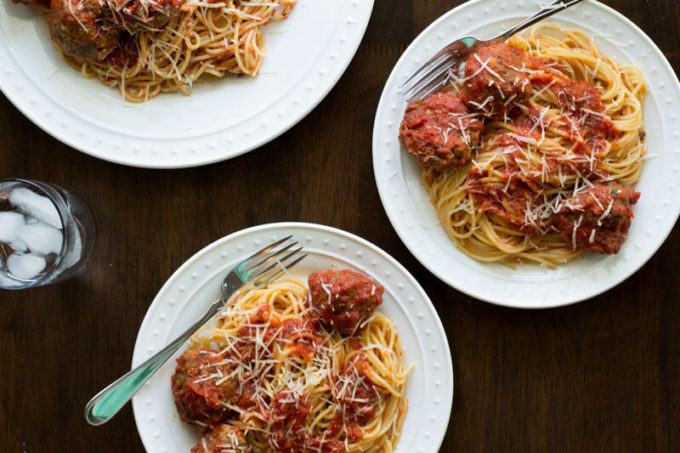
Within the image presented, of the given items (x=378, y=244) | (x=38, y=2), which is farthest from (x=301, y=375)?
(x=38, y=2)

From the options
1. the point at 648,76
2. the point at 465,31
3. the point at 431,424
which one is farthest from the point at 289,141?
the point at 648,76

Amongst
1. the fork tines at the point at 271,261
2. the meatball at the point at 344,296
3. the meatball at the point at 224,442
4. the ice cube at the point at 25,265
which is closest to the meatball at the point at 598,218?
the meatball at the point at 344,296

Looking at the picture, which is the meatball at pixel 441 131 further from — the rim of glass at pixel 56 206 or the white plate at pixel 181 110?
the rim of glass at pixel 56 206

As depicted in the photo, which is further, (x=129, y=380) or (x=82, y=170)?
(x=82, y=170)

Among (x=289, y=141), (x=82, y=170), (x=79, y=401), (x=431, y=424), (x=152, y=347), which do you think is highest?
(x=289, y=141)

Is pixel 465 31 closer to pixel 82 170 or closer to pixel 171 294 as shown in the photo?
pixel 171 294
